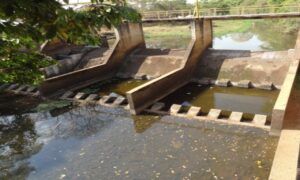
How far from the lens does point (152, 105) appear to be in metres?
13.9

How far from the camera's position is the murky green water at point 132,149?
8578 mm

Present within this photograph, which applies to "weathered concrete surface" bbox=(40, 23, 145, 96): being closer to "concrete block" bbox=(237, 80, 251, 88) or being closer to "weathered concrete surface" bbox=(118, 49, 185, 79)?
"weathered concrete surface" bbox=(118, 49, 185, 79)

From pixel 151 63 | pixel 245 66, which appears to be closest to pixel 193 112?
pixel 245 66

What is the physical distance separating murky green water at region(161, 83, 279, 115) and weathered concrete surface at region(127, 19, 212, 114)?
0.60 metres

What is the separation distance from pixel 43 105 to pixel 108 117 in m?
4.64

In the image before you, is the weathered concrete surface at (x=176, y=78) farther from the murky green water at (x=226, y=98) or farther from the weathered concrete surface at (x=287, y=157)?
the weathered concrete surface at (x=287, y=157)

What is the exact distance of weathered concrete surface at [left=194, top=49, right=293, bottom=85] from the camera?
50.6 feet

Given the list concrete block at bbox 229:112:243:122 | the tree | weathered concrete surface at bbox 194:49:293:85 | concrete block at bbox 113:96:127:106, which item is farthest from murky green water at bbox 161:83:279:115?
the tree

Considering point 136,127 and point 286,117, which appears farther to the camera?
point 136,127

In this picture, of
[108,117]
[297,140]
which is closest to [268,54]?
[297,140]

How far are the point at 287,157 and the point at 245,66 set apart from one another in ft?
32.1

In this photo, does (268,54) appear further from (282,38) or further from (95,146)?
(282,38)

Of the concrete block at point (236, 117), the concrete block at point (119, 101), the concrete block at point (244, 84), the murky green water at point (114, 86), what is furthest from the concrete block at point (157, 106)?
the concrete block at point (244, 84)

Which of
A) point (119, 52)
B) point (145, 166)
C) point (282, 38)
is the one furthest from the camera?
point (282, 38)
